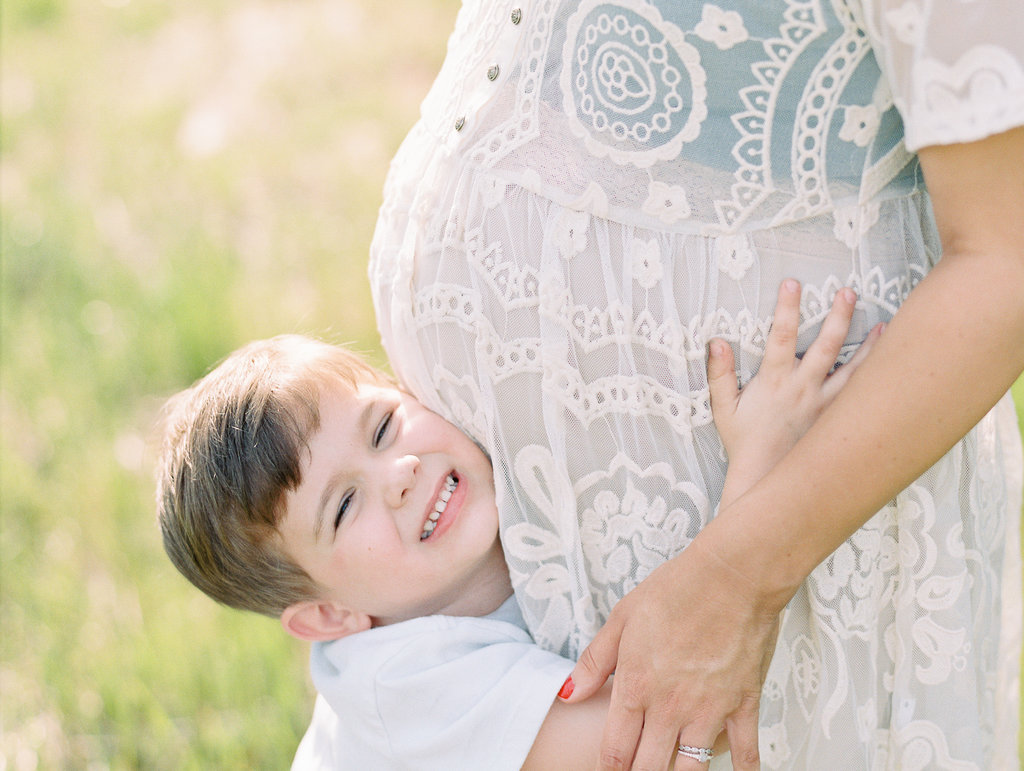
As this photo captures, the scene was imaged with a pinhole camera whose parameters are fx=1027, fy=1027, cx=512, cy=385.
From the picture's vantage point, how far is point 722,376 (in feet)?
4.17

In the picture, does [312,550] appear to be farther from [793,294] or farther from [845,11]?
[845,11]

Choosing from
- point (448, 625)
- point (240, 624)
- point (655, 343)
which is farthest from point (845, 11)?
point (240, 624)

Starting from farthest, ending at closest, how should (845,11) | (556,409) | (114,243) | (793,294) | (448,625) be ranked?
(114,243)
(448,625)
(556,409)
(793,294)
(845,11)

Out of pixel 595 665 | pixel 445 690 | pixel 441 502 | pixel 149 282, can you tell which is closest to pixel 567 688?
pixel 595 665

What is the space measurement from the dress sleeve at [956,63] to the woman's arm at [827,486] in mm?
27

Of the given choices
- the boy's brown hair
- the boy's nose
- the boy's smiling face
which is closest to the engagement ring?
the boy's smiling face

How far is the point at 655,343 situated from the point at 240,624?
1603 mm

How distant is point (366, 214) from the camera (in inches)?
158

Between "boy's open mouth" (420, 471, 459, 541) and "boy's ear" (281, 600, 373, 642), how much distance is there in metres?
0.20

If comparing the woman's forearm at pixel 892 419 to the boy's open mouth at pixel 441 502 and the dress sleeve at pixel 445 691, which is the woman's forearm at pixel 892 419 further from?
the boy's open mouth at pixel 441 502

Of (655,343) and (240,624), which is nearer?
(655,343)

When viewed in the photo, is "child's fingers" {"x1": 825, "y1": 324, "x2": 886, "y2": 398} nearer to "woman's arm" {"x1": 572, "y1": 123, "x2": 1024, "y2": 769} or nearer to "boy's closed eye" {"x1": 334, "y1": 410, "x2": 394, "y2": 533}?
"woman's arm" {"x1": 572, "y1": 123, "x2": 1024, "y2": 769}

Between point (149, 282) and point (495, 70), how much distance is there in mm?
2714

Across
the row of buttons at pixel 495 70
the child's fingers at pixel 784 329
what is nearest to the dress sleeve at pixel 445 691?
the child's fingers at pixel 784 329
